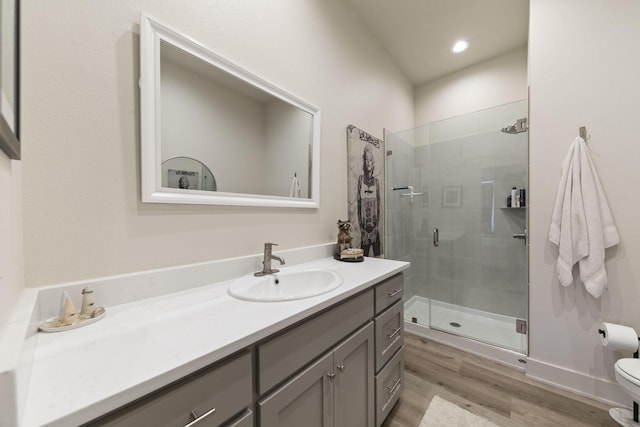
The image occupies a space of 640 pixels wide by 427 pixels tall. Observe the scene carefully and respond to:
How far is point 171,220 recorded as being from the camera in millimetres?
995

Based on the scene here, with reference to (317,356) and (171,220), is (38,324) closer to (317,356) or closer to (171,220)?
(171,220)

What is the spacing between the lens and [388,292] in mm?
1339

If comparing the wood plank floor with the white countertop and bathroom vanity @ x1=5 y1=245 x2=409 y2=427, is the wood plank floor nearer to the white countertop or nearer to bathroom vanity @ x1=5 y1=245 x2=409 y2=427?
bathroom vanity @ x1=5 y1=245 x2=409 y2=427

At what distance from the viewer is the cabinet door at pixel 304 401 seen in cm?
72

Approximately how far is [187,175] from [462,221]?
2664 mm

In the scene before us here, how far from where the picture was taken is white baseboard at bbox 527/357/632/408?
1.48 metres

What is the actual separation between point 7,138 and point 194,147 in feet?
2.03

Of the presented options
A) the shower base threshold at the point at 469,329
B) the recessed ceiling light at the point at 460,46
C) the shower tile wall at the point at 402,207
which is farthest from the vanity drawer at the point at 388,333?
the recessed ceiling light at the point at 460,46

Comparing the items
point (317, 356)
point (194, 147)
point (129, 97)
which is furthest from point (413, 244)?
point (129, 97)

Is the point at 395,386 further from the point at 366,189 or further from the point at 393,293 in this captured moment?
the point at 366,189

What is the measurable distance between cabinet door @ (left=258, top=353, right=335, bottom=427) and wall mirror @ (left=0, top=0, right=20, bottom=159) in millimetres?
866

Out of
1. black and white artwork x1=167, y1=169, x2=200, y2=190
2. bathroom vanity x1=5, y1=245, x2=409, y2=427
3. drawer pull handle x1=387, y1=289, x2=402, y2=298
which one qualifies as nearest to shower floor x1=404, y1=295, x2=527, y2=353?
drawer pull handle x1=387, y1=289, x2=402, y2=298

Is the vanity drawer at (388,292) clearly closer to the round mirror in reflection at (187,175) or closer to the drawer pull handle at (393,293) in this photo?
the drawer pull handle at (393,293)

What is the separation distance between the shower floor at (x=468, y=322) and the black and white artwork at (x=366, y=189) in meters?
0.84
